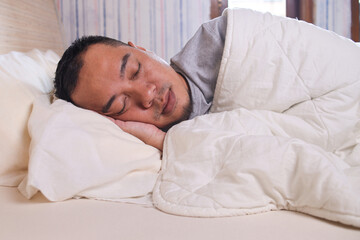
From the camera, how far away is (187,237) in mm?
555

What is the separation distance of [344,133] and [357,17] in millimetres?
→ 1914

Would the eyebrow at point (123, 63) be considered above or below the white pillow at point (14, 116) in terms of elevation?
above

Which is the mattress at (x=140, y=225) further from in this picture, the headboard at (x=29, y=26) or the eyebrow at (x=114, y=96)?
the headboard at (x=29, y=26)

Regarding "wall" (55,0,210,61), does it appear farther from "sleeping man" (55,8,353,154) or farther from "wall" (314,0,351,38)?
"sleeping man" (55,8,353,154)

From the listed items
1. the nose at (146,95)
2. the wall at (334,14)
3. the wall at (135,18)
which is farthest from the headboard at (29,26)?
the wall at (334,14)

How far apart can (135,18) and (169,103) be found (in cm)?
147

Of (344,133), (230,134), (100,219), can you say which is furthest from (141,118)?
(344,133)

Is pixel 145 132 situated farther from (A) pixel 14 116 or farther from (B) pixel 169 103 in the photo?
(A) pixel 14 116

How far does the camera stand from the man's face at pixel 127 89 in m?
1.04

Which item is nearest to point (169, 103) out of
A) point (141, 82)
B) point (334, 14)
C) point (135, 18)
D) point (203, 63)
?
point (141, 82)

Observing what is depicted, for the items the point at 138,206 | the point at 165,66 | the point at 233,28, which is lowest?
the point at 138,206

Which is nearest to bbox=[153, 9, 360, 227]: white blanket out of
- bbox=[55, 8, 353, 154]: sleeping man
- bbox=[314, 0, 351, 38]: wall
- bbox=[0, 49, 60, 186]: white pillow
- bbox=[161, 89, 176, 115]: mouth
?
bbox=[55, 8, 353, 154]: sleeping man

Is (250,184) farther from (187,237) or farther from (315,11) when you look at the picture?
(315,11)

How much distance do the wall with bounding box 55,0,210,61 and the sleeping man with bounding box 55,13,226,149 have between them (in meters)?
1.22
